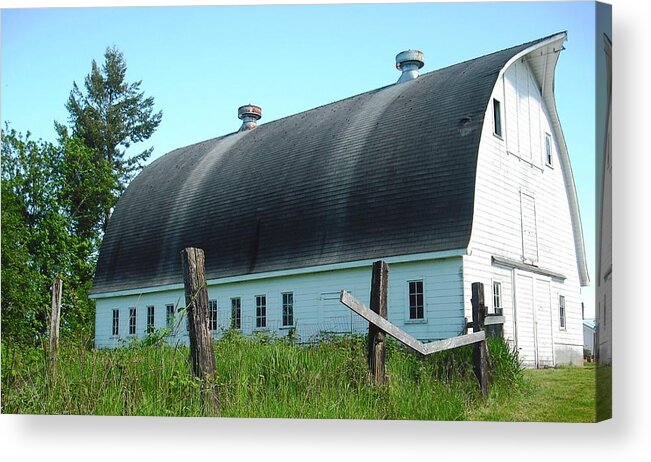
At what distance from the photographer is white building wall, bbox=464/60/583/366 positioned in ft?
29.3

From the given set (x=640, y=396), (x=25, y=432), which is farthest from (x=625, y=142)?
(x=25, y=432)

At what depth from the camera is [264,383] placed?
849 centimetres

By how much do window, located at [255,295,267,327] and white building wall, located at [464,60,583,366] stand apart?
2.48 metres

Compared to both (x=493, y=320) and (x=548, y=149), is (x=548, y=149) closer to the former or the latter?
(x=548, y=149)

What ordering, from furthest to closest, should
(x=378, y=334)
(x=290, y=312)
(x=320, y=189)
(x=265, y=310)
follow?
(x=320, y=189), (x=265, y=310), (x=290, y=312), (x=378, y=334)

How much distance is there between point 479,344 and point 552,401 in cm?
86

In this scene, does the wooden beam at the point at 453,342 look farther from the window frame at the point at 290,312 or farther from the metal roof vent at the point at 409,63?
the metal roof vent at the point at 409,63

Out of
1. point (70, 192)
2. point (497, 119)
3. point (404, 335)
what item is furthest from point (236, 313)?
point (497, 119)

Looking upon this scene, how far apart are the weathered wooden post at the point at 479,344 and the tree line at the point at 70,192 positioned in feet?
13.0

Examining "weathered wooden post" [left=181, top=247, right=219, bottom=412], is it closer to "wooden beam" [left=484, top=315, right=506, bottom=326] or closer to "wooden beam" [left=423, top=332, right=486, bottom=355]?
"wooden beam" [left=423, top=332, right=486, bottom=355]

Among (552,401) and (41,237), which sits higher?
(41,237)

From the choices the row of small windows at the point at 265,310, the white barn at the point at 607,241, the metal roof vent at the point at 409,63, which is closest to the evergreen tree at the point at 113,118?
the row of small windows at the point at 265,310

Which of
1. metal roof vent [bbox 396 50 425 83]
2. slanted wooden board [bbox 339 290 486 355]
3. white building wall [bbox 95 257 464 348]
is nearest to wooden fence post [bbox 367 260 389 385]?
slanted wooden board [bbox 339 290 486 355]

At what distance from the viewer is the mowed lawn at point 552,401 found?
8.03 meters
